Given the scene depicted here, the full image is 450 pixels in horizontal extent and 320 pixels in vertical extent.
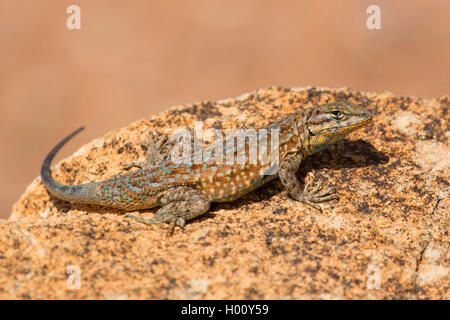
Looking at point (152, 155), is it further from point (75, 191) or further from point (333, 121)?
point (333, 121)

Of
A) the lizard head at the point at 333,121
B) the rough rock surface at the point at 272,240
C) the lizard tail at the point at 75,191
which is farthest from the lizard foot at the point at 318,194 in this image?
the lizard tail at the point at 75,191

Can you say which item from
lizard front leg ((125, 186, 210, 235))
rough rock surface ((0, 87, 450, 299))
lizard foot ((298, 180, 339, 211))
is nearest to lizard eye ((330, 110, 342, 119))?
rough rock surface ((0, 87, 450, 299))

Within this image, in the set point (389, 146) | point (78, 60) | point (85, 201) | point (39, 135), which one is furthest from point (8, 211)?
point (389, 146)

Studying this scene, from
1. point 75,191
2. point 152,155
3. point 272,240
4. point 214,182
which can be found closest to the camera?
point 272,240

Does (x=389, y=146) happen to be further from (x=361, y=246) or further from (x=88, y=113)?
(x=88, y=113)

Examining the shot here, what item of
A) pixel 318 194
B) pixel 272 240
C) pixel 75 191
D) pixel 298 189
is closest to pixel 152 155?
pixel 75 191

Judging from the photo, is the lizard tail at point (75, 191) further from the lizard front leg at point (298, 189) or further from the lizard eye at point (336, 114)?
the lizard eye at point (336, 114)
